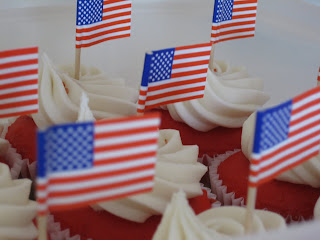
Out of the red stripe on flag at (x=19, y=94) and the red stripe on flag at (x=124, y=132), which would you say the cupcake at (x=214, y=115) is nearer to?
the red stripe on flag at (x=19, y=94)

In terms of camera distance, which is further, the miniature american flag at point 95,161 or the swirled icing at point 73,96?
the swirled icing at point 73,96

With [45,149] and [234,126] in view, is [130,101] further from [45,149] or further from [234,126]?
[45,149]

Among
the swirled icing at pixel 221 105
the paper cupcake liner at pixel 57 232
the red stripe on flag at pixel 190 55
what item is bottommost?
the paper cupcake liner at pixel 57 232

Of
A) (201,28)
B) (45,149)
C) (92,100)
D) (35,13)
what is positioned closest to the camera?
(45,149)

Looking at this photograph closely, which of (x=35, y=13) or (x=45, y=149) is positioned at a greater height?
(x=45, y=149)

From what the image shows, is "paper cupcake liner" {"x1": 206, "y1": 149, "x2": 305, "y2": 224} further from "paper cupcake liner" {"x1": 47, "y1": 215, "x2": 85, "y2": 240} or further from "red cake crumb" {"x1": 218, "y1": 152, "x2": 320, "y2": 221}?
"paper cupcake liner" {"x1": 47, "y1": 215, "x2": 85, "y2": 240}

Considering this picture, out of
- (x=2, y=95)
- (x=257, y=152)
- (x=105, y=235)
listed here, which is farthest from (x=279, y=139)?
(x=2, y=95)

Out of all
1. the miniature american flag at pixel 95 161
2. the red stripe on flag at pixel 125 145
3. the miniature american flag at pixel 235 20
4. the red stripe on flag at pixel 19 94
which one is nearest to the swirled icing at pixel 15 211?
the red stripe on flag at pixel 19 94

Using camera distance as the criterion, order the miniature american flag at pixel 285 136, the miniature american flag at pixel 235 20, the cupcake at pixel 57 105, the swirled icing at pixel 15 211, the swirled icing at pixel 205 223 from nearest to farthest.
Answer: the miniature american flag at pixel 285 136 < the swirled icing at pixel 205 223 < the swirled icing at pixel 15 211 < the cupcake at pixel 57 105 < the miniature american flag at pixel 235 20
